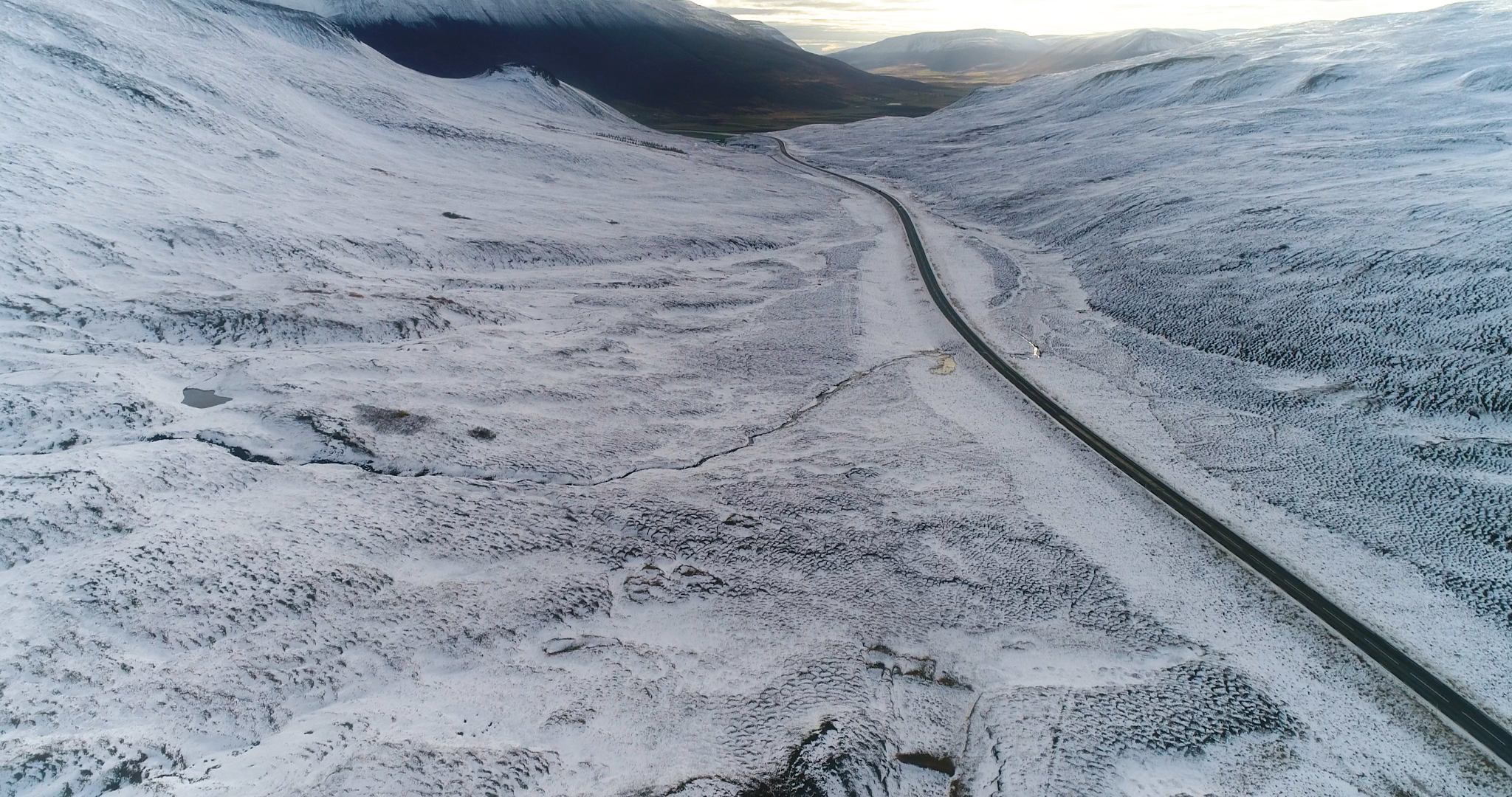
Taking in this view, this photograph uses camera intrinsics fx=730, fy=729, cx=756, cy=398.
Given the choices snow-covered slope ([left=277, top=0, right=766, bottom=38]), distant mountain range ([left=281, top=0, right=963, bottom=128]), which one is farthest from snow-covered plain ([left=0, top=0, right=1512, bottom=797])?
snow-covered slope ([left=277, top=0, right=766, bottom=38])

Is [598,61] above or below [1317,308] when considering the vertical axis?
above

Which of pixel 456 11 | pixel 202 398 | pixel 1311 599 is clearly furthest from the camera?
pixel 456 11

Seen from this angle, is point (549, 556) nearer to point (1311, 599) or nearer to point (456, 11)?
point (1311, 599)

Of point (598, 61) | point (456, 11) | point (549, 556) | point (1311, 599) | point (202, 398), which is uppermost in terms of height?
point (456, 11)

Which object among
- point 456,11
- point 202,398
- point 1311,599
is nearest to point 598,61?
point 456,11

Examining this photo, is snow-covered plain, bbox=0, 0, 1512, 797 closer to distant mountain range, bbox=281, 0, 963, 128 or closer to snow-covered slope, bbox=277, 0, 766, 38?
distant mountain range, bbox=281, 0, 963, 128

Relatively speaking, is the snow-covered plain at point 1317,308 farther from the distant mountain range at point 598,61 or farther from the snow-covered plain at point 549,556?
the distant mountain range at point 598,61
